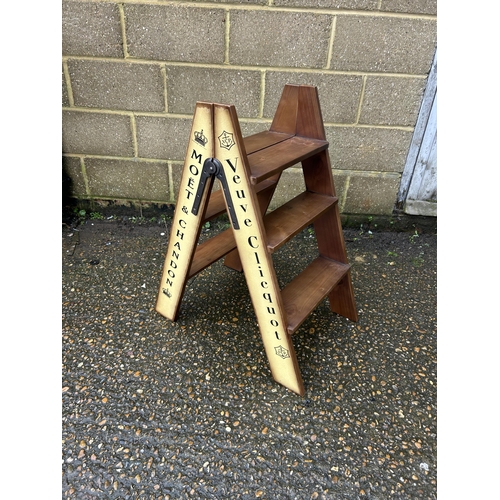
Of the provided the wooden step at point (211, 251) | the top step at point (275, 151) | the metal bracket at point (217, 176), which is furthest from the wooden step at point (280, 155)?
the wooden step at point (211, 251)

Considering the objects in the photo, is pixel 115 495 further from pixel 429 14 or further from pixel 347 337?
pixel 429 14

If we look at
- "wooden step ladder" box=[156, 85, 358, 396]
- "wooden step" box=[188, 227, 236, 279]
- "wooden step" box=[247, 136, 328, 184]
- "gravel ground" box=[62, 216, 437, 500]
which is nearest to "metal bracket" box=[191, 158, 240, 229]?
"wooden step ladder" box=[156, 85, 358, 396]

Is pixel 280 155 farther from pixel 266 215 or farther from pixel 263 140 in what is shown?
pixel 266 215

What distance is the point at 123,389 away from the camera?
5.01 feet

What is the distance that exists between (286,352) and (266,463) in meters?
0.39

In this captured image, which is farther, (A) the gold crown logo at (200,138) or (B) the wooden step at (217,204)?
(B) the wooden step at (217,204)

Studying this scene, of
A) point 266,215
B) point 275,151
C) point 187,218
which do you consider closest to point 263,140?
point 275,151

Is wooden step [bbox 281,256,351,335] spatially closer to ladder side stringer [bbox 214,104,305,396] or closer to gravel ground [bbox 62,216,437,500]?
ladder side stringer [bbox 214,104,305,396]

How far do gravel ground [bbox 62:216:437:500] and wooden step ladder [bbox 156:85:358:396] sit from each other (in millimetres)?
150

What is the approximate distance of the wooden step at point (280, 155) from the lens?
1.26 meters

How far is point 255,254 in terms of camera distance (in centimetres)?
135

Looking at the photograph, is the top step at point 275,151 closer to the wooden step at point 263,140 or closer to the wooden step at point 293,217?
the wooden step at point 263,140

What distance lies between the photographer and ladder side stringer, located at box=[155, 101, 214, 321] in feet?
4.20

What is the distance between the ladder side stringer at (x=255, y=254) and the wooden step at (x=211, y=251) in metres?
0.39
